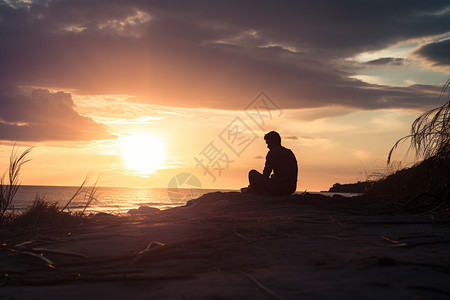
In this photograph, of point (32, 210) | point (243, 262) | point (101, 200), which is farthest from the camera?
point (101, 200)

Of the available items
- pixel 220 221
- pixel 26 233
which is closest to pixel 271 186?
pixel 220 221

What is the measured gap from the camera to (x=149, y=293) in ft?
8.79

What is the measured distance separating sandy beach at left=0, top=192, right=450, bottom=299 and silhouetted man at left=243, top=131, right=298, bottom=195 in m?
4.14

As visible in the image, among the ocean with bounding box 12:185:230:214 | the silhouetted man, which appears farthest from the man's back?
the ocean with bounding box 12:185:230:214

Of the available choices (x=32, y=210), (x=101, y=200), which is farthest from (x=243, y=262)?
(x=101, y=200)

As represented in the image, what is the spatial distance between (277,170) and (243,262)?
6427 millimetres

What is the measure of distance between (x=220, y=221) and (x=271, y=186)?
430 centimetres

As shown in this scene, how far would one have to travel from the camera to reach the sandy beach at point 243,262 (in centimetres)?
259

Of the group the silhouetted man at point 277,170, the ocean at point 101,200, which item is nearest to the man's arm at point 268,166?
the silhouetted man at point 277,170

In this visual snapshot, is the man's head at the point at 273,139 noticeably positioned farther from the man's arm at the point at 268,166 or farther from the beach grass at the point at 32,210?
the beach grass at the point at 32,210

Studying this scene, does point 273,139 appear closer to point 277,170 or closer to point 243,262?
point 277,170

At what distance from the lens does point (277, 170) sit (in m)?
9.63

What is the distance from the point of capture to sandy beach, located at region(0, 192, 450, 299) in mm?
2588

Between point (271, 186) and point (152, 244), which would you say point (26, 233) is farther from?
point (271, 186)
